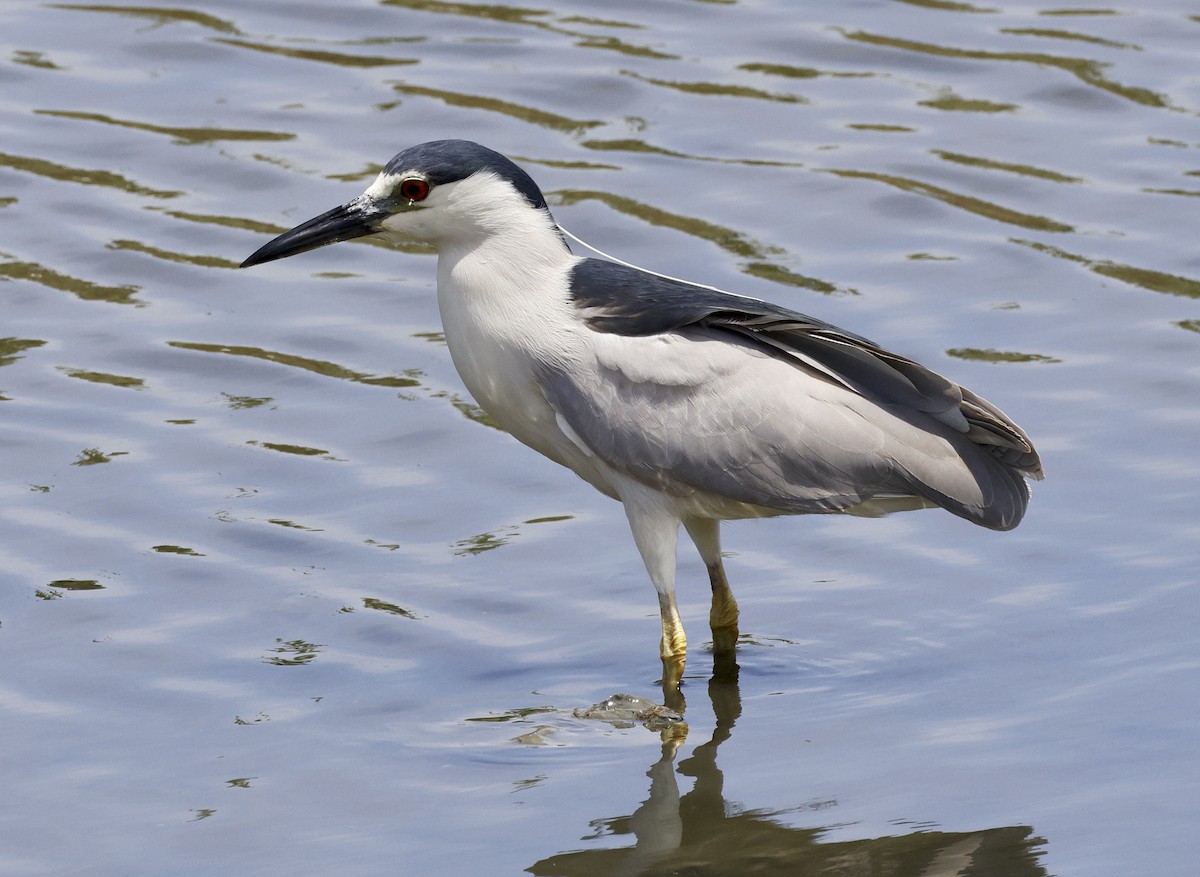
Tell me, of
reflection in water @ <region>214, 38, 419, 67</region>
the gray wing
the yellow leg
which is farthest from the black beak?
reflection in water @ <region>214, 38, 419, 67</region>

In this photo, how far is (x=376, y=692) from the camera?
6.37 m

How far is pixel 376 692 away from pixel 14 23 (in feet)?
23.5

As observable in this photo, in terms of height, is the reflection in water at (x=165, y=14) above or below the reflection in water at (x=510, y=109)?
above

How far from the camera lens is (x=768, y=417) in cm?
635

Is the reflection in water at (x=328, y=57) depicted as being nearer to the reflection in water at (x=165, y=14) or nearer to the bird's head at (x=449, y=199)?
the reflection in water at (x=165, y=14)

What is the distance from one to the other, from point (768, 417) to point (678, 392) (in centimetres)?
30

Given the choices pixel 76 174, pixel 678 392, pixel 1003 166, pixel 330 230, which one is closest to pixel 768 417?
pixel 678 392

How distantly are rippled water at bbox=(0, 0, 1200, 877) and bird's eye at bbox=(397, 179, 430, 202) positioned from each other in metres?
1.45

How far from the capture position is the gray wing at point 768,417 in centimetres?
633

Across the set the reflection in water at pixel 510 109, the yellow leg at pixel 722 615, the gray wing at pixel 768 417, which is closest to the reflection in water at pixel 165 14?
the reflection in water at pixel 510 109

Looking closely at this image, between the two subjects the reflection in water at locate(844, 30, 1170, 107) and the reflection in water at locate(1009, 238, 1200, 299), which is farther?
the reflection in water at locate(844, 30, 1170, 107)

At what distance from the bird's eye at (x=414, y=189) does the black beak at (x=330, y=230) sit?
11 centimetres

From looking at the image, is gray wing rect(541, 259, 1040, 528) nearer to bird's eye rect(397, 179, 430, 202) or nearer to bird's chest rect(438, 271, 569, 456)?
bird's chest rect(438, 271, 569, 456)

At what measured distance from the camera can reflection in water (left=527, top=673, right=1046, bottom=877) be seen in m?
5.32
